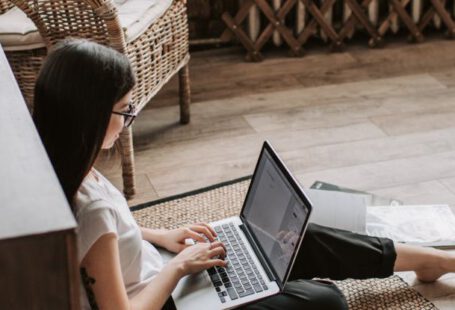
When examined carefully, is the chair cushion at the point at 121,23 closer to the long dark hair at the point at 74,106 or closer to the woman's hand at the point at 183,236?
the woman's hand at the point at 183,236

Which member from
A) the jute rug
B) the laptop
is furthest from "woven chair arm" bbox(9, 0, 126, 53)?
the laptop

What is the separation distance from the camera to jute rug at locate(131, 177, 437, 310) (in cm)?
165

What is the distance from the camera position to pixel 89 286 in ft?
3.41

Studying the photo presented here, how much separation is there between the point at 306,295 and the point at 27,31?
1046 mm

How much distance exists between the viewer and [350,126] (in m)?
2.42

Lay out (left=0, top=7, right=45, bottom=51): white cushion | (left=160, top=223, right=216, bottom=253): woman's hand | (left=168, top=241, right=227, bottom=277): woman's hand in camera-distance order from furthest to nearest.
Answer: (left=0, top=7, right=45, bottom=51): white cushion < (left=160, top=223, right=216, bottom=253): woman's hand < (left=168, top=241, right=227, bottom=277): woman's hand

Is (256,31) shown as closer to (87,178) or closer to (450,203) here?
(450,203)

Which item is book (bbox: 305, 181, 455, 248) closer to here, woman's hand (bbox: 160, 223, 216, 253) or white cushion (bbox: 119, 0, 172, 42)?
woman's hand (bbox: 160, 223, 216, 253)

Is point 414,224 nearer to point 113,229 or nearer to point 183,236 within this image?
point 183,236

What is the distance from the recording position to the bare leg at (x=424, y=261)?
5.25ft

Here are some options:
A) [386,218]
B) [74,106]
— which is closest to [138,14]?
[386,218]

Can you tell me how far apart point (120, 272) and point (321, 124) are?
4.88 ft

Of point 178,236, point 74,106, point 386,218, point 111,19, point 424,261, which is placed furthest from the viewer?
point 386,218

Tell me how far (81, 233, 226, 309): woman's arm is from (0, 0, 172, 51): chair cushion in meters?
0.83
